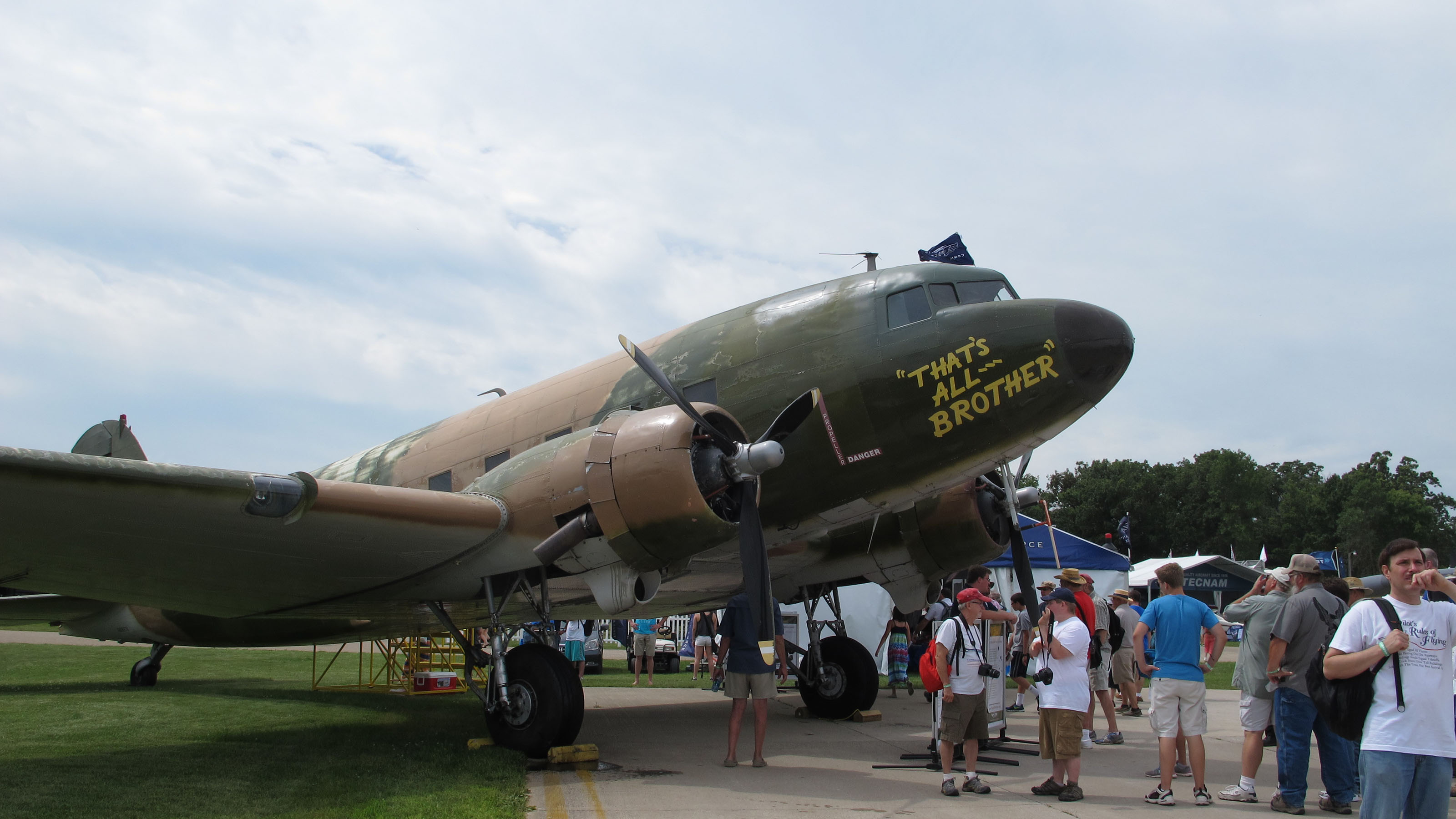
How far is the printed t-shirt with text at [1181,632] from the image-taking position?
6848 millimetres

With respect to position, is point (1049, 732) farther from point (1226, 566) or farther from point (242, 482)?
point (1226, 566)

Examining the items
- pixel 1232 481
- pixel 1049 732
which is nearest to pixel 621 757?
pixel 1049 732

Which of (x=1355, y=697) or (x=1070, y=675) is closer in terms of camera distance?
(x=1355, y=697)

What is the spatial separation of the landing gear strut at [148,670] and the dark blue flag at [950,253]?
551 inches

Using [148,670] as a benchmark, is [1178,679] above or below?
above

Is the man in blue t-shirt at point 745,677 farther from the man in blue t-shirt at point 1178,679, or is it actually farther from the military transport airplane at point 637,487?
the man in blue t-shirt at point 1178,679

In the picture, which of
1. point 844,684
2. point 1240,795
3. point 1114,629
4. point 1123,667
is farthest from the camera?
point 1123,667

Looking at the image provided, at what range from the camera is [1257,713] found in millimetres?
6898

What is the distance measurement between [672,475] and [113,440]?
33.4ft

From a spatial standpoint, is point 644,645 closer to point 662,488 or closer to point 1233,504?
point 662,488

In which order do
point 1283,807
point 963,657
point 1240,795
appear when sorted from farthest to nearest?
1. point 963,657
2. point 1240,795
3. point 1283,807

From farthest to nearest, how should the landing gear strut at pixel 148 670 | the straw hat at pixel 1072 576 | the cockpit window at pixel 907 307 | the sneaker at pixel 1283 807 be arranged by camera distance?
the landing gear strut at pixel 148 670
the straw hat at pixel 1072 576
the cockpit window at pixel 907 307
the sneaker at pixel 1283 807

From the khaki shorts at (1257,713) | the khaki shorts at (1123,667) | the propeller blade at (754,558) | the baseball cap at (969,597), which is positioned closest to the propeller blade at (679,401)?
the propeller blade at (754,558)

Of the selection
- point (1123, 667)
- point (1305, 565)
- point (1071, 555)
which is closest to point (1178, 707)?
point (1305, 565)
